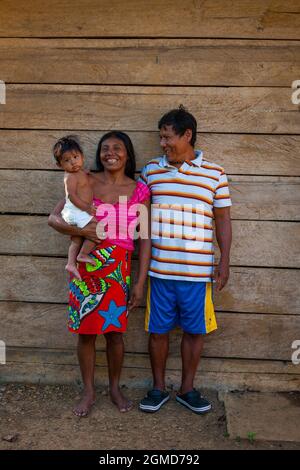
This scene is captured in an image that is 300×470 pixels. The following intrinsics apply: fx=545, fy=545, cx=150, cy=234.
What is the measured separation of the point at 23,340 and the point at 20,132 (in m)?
1.25

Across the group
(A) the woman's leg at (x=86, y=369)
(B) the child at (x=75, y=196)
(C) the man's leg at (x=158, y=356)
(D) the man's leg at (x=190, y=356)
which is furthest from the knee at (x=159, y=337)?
(B) the child at (x=75, y=196)

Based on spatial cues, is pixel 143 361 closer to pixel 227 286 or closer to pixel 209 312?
pixel 209 312

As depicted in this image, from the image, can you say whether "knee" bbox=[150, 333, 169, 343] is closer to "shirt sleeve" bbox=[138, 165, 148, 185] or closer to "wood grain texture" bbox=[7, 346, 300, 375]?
"wood grain texture" bbox=[7, 346, 300, 375]

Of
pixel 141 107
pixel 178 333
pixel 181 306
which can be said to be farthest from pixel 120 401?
pixel 141 107

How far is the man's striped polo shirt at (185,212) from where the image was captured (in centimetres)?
294

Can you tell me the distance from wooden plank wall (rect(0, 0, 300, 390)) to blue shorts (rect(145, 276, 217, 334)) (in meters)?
0.19

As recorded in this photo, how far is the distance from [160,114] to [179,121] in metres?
0.25

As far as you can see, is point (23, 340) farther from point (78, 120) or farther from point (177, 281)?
point (78, 120)

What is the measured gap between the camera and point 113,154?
9.49 feet

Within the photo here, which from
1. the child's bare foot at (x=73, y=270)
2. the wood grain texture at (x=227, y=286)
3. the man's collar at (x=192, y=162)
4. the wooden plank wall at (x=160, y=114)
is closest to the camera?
the child's bare foot at (x=73, y=270)

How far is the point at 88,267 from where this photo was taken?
9.49 ft

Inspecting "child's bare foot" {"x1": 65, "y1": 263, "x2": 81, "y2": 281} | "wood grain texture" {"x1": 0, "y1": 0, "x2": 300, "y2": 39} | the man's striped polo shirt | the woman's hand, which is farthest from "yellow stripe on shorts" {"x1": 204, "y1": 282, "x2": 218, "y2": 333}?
"wood grain texture" {"x1": 0, "y1": 0, "x2": 300, "y2": 39}

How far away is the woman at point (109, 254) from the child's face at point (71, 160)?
19 cm

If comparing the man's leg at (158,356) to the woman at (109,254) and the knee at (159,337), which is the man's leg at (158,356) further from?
the woman at (109,254)
